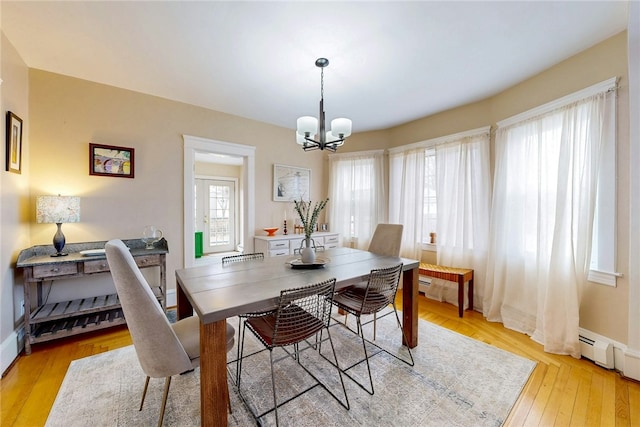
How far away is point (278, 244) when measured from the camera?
147 inches

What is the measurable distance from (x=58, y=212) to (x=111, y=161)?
784 mm

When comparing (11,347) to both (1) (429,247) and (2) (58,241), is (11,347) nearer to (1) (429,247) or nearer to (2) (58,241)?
(2) (58,241)

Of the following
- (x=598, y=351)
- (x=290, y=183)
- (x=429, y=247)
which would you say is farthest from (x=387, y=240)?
(x=290, y=183)

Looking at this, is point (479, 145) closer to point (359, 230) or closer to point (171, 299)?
point (359, 230)

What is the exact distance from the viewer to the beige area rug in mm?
1518

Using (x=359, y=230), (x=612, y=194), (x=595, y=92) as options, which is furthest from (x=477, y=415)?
(x=359, y=230)

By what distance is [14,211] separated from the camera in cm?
218

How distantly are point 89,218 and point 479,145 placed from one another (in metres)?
4.72

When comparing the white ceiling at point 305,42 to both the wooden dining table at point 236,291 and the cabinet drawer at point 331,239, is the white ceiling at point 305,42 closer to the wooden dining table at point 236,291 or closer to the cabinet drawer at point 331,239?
the wooden dining table at point 236,291

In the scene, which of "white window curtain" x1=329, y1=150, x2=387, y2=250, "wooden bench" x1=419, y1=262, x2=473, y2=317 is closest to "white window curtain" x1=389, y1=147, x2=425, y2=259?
"white window curtain" x1=329, y1=150, x2=387, y2=250

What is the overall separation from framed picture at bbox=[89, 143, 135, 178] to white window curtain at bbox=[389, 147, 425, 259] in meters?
3.75

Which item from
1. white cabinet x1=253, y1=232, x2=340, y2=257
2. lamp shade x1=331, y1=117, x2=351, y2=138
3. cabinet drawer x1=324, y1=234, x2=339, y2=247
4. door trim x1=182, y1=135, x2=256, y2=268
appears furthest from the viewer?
cabinet drawer x1=324, y1=234, x2=339, y2=247

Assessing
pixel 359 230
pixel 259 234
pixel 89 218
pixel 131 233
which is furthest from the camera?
pixel 359 230

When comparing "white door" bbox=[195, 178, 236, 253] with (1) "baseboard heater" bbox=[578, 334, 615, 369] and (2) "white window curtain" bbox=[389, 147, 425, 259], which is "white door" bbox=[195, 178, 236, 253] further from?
(1) "baseboard heater" bbox=[578, 334, 615, 369]
